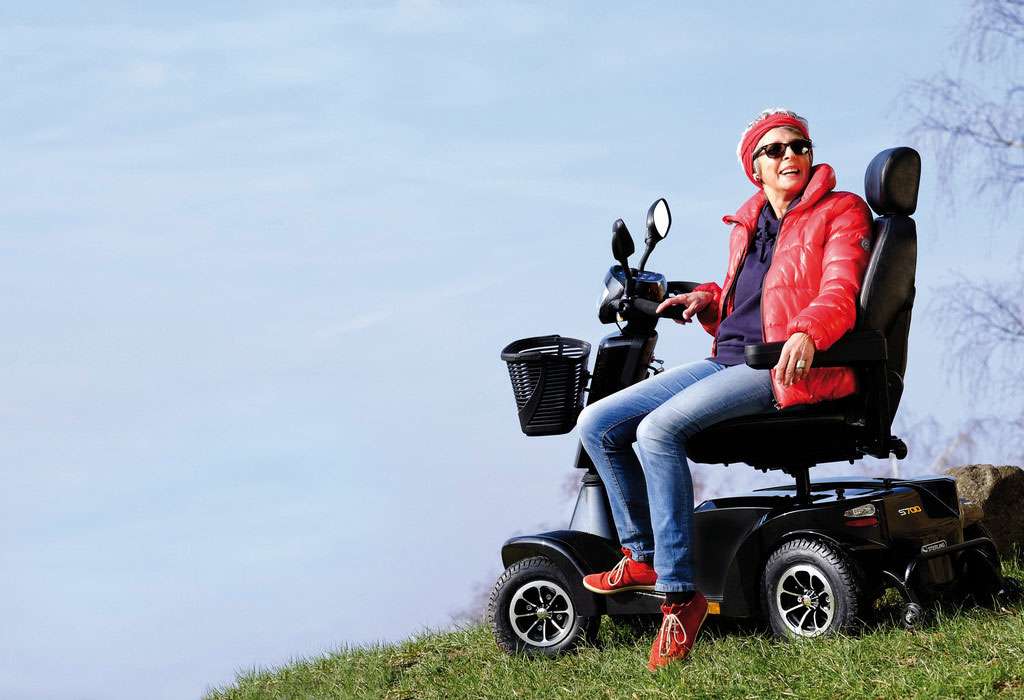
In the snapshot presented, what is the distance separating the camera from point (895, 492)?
481 centimetres

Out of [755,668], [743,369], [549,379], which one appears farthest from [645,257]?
[755,668]

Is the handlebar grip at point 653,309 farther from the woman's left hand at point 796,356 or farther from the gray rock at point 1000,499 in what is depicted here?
the gray rock at point 1000,499

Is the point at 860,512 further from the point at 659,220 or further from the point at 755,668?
the point at 659,220

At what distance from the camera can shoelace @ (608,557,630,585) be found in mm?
4930

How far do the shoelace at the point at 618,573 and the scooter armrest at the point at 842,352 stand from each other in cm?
103

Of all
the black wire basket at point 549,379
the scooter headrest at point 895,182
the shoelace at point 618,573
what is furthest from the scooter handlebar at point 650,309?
the shoelace at point 618,573

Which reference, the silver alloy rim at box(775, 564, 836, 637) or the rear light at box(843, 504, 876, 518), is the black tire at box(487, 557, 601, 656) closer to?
the silver alloy rim at box(775, 564, 836, 637)

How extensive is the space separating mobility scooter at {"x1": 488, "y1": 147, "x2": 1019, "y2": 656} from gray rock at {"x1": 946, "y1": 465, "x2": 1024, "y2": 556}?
48.5 inches

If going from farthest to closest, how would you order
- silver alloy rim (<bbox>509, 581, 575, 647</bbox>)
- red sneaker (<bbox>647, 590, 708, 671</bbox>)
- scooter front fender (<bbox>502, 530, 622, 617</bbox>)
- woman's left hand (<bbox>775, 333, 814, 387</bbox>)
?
silver alloy rim (<bbox>509, 581, 575, 647</bbox>), scooter front fender (<bbox>502, 530, 622, 617</bbox>), red sneaker (<bbox>647, 590, 708, 671</bbox>), woman's left hand (<bbox>775, 333, 814, 387</bbox>)

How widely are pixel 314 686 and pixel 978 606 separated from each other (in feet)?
9.87

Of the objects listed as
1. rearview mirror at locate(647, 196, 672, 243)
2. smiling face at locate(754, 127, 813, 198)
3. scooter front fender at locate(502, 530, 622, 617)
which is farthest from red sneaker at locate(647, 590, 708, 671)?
smiling face at locate(754, 127, 813, 198)

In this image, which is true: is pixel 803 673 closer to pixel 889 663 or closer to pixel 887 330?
pixel 889 663

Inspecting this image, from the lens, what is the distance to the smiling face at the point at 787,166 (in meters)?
4.77

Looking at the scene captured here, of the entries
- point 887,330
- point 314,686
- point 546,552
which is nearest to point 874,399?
point 887,330
